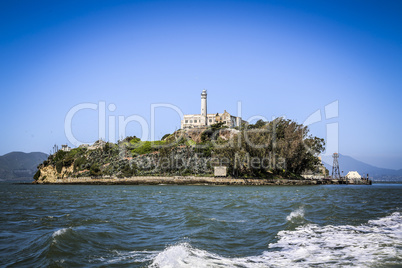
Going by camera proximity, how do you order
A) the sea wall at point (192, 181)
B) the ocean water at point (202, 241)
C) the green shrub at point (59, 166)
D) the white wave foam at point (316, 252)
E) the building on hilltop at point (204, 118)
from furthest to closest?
the building on hilltop at point (204, 118) < the green shrub at point (59, 166) < the sea wall at point (192, 181) < the ocean water at point (202, 241) < the white wave foam at point (316, 252)

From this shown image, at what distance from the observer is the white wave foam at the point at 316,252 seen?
300 inches

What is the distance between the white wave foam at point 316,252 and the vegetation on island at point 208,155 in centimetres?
5309

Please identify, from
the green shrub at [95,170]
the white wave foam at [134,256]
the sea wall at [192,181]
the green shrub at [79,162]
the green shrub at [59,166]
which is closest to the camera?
the white wave foam at [134,256]

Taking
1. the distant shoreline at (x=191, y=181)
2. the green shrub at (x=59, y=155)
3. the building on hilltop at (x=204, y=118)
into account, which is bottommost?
the distant shoreline at (x=191, y=181)

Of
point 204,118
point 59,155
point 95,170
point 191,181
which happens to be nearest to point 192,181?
point 191,181

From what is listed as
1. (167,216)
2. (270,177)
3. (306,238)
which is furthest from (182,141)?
(306,238)

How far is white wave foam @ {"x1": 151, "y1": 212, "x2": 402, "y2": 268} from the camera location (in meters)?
7.62

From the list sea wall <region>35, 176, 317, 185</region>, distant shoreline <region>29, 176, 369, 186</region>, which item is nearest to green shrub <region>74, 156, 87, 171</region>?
distant shoreline <region>29, 176, 369, 186</region>

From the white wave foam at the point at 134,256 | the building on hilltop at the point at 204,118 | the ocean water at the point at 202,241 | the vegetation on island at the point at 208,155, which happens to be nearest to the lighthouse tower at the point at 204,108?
the building on hilltop at the point at 204,118

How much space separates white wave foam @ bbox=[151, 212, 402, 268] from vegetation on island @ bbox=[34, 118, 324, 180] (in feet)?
174

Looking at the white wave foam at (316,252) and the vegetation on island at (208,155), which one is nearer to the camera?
the white wave foam at (316,252)

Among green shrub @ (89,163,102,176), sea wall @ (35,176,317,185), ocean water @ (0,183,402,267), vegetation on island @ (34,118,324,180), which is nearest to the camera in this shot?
ocean water @ (0,183,402,267)

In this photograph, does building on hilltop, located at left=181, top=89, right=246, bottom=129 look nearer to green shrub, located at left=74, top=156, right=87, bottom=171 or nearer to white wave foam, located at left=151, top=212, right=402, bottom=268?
green shrub, located at left=74, top=156, right=87, bottom=171

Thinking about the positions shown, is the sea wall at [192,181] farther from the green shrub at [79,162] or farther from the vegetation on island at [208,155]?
the green shrub at [79,162]
